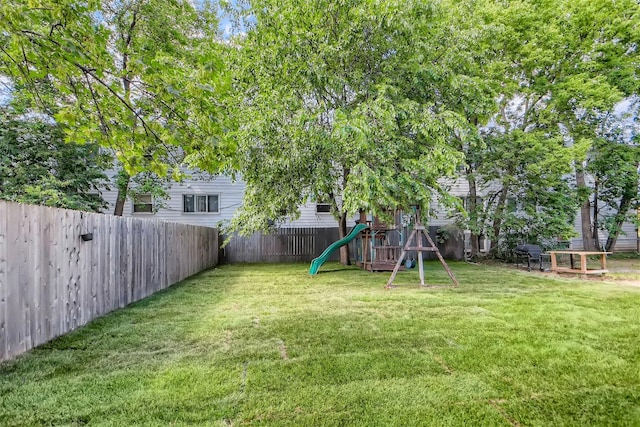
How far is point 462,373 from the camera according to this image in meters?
2.96

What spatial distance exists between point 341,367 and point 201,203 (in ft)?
49.6

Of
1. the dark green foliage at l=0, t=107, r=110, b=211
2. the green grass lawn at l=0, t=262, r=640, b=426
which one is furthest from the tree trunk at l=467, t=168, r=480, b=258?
the dark green foliage at l=0, t=107, r=110, b=211

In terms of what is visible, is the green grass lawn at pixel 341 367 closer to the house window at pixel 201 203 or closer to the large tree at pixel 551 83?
the large tree at pixel 551 83

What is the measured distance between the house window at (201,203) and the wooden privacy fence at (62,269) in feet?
32.0

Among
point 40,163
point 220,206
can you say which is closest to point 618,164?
point 220,206

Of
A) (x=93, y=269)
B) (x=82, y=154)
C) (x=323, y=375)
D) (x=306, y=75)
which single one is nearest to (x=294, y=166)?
(x=306, y=75)

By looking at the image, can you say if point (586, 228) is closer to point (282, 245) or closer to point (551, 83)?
point (551, 83)

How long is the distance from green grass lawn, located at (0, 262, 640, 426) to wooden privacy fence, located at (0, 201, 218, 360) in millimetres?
269

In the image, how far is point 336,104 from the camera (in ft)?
33.7

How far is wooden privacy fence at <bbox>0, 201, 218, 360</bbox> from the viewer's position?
3.45 metres

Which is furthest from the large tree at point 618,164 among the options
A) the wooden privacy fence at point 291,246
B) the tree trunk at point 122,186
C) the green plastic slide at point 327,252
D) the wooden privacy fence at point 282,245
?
the tree trunk at point 122,186

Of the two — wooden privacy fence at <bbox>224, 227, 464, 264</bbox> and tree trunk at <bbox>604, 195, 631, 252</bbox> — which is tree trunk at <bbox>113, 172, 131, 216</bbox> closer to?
wooden privacy fence at <bbox>224, 227, 464, 264</bbox>

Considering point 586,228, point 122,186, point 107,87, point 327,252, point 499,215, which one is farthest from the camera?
point 586,228

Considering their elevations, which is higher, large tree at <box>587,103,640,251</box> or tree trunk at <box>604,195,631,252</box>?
large tree at <box>587,103,640,251</box>
